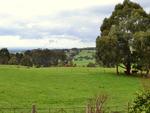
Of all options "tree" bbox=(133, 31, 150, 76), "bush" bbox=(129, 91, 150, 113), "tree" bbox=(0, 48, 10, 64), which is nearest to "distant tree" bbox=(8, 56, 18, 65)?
"tree" bbox=(0, 48, 10, 64)

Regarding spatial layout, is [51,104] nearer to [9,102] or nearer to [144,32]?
[9,102]

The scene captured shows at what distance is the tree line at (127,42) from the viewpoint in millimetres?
79550

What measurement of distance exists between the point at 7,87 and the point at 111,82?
58.2 ft

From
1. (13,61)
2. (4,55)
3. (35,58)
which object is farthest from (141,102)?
(35,58)

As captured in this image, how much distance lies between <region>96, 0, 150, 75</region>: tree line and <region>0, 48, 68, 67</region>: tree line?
69.6 m

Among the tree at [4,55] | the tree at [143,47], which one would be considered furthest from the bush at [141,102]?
the tree at [4,55]

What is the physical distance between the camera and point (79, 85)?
63594 millimetres

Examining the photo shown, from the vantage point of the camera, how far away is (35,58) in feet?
534

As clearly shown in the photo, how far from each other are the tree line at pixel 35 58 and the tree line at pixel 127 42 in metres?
69.6

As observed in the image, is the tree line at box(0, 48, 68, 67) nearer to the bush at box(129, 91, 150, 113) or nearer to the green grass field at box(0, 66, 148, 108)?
the green grass field at box(0, 66, 148, 108)

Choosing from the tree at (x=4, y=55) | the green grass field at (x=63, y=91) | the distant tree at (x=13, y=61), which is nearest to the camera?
the green grass field at (x=63, y=91)

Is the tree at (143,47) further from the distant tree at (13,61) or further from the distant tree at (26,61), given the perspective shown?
the distant tree at (26,61)

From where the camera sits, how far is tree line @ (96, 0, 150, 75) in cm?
7955

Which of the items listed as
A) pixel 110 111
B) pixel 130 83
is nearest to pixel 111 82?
pixel 130 83
